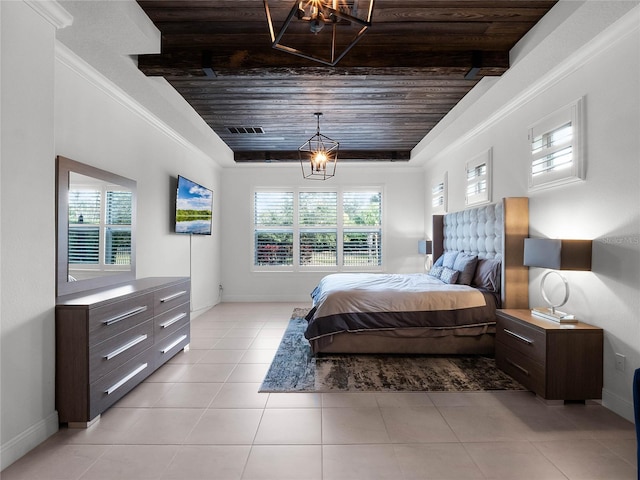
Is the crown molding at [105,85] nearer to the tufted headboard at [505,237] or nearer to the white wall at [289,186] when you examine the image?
the white wall at [289,186]

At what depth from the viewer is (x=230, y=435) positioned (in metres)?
2.25

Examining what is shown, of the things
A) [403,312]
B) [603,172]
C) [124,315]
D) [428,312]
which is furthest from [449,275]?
[124,315]

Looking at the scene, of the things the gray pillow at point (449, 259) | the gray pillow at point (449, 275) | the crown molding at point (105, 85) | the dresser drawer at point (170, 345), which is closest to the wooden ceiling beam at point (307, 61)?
the crown molding at point (105, 85)

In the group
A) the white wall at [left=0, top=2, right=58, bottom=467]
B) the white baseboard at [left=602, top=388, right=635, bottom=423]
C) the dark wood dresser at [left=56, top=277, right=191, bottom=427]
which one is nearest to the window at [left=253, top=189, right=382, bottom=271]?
the dark wood dresser at [left=56, top=277, right=191, bottom=427]

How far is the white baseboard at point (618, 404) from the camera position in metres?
2.39

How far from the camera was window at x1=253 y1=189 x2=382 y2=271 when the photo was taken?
6.96 meters

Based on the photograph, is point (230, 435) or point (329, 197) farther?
point (329, 197)

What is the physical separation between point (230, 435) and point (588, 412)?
2.58 m

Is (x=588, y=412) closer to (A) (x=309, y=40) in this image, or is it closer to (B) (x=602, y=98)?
(B) (x=602, y=98)

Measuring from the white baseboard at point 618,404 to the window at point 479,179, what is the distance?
7.91ft

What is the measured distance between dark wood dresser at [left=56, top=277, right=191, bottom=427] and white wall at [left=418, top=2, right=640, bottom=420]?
3.67 metres

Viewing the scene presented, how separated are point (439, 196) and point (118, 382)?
17.6 feet

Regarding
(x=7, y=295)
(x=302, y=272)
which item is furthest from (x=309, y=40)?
(x=302, y=272)

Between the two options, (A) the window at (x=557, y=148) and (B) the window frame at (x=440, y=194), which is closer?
(A) the window at (x=557, y=148)
